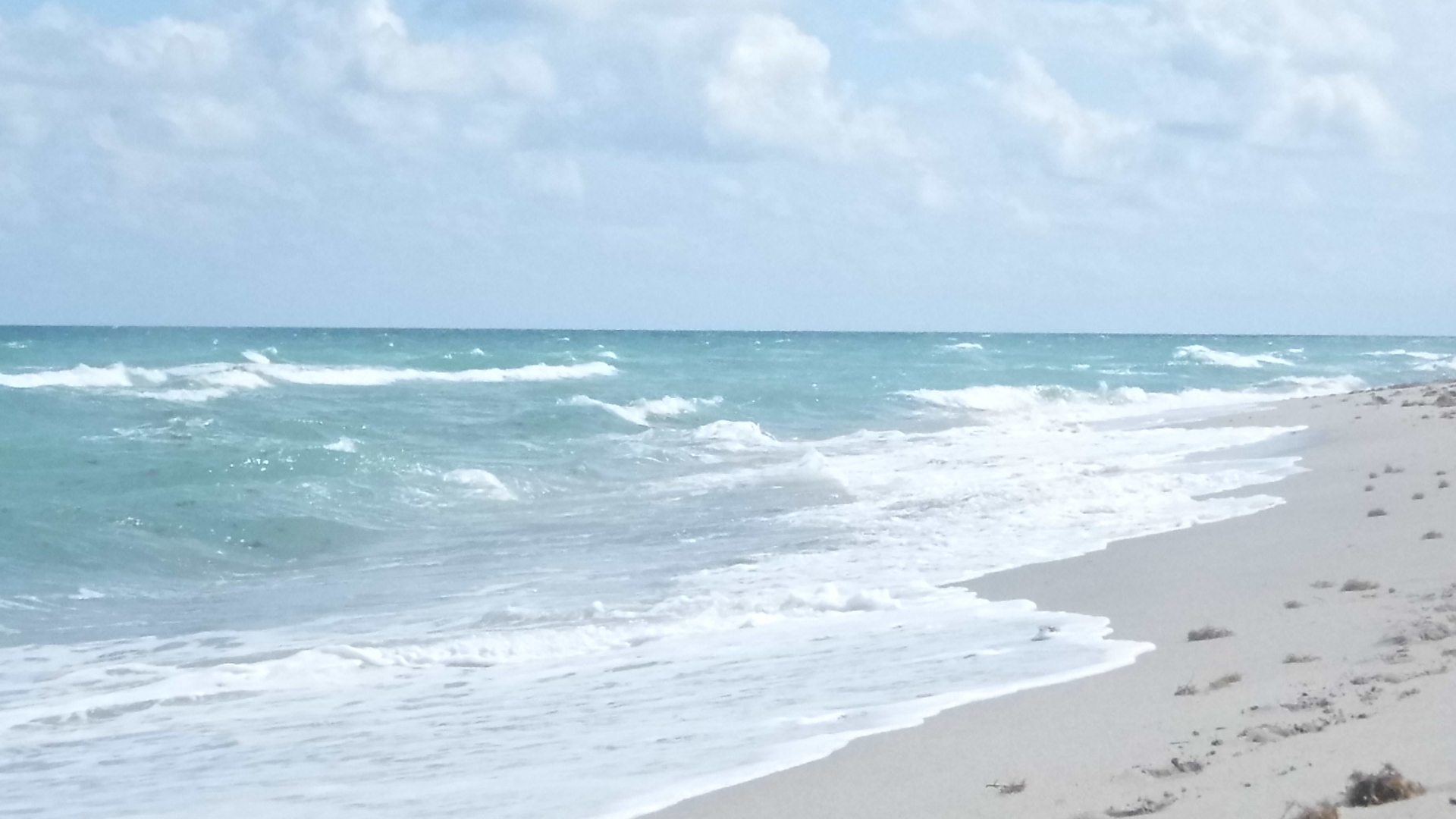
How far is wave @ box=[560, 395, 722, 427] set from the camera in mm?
30062

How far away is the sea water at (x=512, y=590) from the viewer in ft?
21.5

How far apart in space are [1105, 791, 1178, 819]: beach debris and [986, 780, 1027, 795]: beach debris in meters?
0.50

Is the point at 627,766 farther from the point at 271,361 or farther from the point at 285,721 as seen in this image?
the point at 271,361

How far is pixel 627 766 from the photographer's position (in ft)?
19.9

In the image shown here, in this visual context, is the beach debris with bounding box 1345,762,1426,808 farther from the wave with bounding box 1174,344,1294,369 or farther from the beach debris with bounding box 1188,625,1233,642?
the wave with bounding box 1174,344,1294,369

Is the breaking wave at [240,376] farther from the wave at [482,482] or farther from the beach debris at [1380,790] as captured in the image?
the beach debris at [1380,790]

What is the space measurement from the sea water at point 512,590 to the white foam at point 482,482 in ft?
0.22

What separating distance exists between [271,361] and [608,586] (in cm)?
4211

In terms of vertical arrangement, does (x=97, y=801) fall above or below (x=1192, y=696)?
below

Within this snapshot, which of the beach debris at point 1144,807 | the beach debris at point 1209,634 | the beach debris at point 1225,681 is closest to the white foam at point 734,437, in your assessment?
the beach debris at point 1209,634

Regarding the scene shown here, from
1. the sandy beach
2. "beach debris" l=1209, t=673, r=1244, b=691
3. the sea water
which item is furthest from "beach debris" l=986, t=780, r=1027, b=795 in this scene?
"beach debris" l=1209, t=673, r=1244, b=691

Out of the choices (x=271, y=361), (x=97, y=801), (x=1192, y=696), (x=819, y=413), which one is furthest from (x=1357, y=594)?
(x=271, y=361)

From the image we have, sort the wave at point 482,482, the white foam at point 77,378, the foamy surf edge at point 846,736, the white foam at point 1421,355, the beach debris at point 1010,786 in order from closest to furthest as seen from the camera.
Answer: the beach debris at point 1010,786
the foamy surf edge at point 846,736
the wave at point 482,482
the white foam at point 77,378
the white foam at point 1421,355

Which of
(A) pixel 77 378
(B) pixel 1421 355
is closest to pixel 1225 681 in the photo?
(A) pixel 77 378
